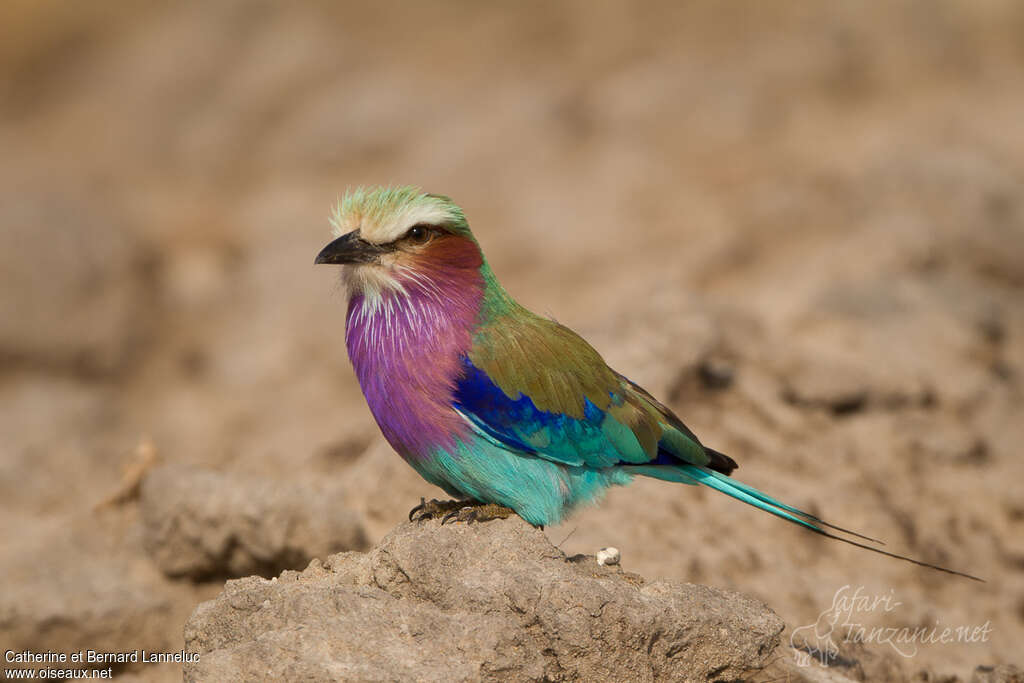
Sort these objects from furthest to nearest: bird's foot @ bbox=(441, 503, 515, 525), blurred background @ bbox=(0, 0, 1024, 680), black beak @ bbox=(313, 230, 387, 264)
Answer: blurred background @ bbox=(0, 0, 1024, 680)
black beak @ bbox=(313, 230, 387, 264)
bird's foot @ bbox=(441, 503, 515, 525)

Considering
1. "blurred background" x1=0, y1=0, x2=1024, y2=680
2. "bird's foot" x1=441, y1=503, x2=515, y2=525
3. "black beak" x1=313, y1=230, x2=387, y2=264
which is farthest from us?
"blurred background" x1=0, y1=0, x2=1024, y2=680

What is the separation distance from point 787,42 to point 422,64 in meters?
4.12

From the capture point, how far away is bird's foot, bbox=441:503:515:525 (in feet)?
13.1

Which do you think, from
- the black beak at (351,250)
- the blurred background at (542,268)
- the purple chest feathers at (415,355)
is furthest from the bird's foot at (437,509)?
the blurred background at (542,268)

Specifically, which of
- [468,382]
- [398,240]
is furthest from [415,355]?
[398,240]

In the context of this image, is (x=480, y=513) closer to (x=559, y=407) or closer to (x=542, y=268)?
(x=559, y=407)

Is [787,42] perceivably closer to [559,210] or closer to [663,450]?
[559,210]

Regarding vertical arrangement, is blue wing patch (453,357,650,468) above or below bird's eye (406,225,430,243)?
below

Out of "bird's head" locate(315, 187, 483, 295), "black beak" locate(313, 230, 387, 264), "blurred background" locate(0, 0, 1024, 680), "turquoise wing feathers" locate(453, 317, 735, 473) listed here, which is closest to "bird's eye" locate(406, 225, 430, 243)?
"bird's head" locate(315, 187, 483, 295)

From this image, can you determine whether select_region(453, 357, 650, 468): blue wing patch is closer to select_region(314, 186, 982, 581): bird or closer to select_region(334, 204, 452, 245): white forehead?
select_region(314, 186, 982, 581): bird

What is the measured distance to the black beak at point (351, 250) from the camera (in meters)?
4.09

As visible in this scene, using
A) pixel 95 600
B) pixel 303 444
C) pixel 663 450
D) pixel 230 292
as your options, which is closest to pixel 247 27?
pixel 230 292

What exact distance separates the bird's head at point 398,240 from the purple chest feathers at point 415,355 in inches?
1.8

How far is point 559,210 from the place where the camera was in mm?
11258
